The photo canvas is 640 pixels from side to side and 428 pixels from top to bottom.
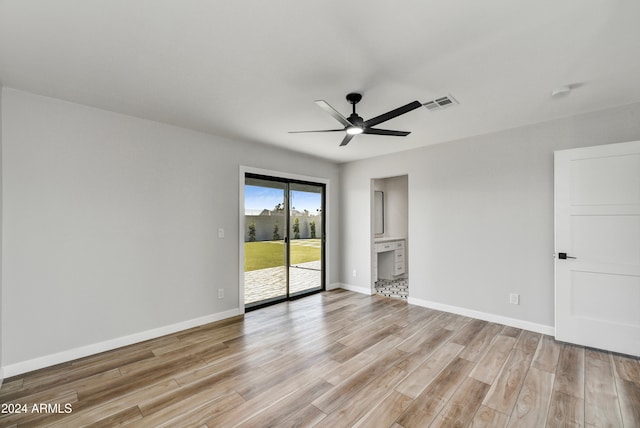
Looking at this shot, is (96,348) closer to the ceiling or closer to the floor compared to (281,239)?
closer to the floor

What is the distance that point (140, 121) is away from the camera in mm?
3178

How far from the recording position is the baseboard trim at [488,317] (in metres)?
3.31

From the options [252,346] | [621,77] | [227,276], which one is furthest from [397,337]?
[621,77]

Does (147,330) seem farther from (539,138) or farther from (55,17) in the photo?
(539,138)

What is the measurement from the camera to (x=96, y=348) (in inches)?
112

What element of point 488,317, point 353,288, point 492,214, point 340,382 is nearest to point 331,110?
point 340,382

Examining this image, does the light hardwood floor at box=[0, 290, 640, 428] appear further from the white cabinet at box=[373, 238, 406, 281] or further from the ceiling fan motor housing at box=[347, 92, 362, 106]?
the white cabinet at box=[373, 238, 406, 281]

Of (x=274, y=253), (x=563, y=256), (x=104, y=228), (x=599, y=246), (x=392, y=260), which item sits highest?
(x=104, y=228)

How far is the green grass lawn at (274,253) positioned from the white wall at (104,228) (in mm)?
304

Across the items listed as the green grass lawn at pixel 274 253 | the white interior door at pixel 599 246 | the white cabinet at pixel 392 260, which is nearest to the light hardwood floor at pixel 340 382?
the white interior door at pixel 599 246

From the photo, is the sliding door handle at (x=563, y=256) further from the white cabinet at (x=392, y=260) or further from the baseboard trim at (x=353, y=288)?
the white cabinet at (x=392, y=260)

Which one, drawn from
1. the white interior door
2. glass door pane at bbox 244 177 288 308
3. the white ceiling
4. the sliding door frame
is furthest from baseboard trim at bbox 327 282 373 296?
the white ceiling

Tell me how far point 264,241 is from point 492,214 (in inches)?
130

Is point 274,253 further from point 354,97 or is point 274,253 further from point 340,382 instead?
point 354,97
